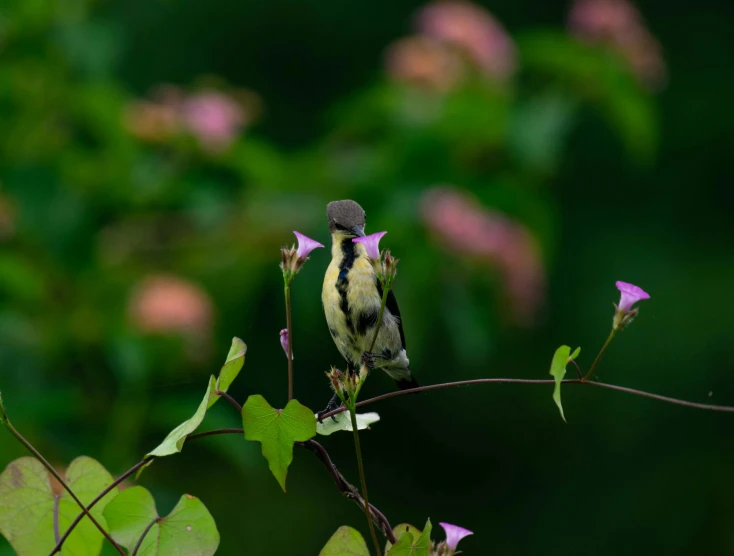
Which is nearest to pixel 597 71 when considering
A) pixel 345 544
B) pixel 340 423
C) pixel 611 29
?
pixel 611 29

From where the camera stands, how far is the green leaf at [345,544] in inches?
48.9

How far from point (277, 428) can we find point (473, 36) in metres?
2.39

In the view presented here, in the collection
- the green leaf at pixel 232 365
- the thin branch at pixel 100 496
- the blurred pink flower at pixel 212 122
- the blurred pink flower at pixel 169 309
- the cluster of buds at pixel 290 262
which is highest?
the cluster of buds at pixel 290 262

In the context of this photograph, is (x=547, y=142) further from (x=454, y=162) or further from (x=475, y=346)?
(x=475, y=346)

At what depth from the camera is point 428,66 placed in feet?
10.7

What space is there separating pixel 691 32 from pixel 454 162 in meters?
5.13

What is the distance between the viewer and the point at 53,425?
9.05 feet

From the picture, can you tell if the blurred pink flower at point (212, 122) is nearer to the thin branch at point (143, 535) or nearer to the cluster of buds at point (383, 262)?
the cluster of buds at point (383, 262)

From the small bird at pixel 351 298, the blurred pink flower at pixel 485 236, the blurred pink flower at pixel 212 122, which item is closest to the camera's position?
the small bird at pixel 351 298

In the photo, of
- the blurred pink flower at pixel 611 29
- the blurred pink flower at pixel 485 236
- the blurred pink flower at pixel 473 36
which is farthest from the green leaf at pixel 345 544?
the blurred pink flower at pixel 611 29

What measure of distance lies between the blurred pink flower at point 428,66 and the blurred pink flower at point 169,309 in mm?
1021

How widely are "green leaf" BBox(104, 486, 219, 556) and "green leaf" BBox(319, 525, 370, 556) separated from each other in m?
0.14

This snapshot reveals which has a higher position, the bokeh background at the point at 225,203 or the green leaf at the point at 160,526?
the green leaf at the point at 160,526

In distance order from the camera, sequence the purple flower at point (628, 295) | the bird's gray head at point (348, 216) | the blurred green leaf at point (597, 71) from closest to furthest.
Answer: the purple flower at point (628, 295) < the bird's gray head at point (348, 216) < the blurred green leaf at point (597, 71)
